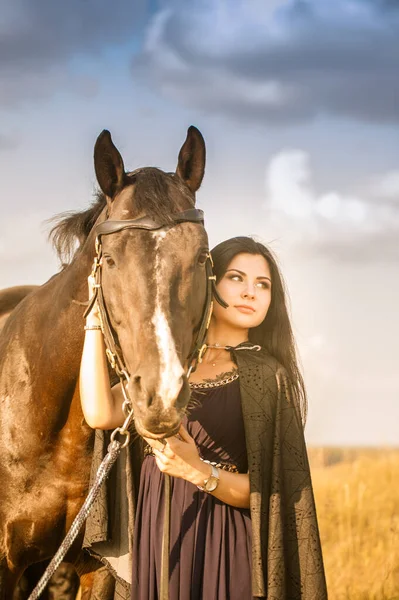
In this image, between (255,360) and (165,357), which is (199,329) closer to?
(165,357)

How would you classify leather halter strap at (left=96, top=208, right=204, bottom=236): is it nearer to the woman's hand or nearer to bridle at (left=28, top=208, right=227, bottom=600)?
bridle at (left=28, top=208, right=227, bottom=600)

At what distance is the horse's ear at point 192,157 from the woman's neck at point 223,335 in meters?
0.60

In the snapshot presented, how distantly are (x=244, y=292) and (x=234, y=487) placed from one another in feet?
2.59

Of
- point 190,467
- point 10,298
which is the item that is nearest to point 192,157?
point 190,467

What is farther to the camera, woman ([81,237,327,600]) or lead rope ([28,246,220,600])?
woman ([81,237,327,600])

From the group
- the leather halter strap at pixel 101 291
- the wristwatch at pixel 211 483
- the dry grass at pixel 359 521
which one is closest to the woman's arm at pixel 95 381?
the leather halter strap at pixel 101 291

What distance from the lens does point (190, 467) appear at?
285 centimetres

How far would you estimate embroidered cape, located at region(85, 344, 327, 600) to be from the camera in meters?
3.02

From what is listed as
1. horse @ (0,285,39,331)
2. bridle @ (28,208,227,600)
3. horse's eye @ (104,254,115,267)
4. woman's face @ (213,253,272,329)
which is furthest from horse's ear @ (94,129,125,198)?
horse @ (0,285,39,331)

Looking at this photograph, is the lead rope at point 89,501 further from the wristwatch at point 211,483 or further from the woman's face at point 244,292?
the woman's face at point 244,292

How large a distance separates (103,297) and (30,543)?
56.0 inches

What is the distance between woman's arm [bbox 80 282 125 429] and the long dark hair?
614 millimetres

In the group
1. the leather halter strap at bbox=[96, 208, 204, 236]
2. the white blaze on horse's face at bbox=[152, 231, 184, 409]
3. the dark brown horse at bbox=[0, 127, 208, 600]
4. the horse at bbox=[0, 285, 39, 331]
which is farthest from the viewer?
the horse at bbox=[0, 285, 39, 331]

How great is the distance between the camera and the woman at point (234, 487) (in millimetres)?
2992
